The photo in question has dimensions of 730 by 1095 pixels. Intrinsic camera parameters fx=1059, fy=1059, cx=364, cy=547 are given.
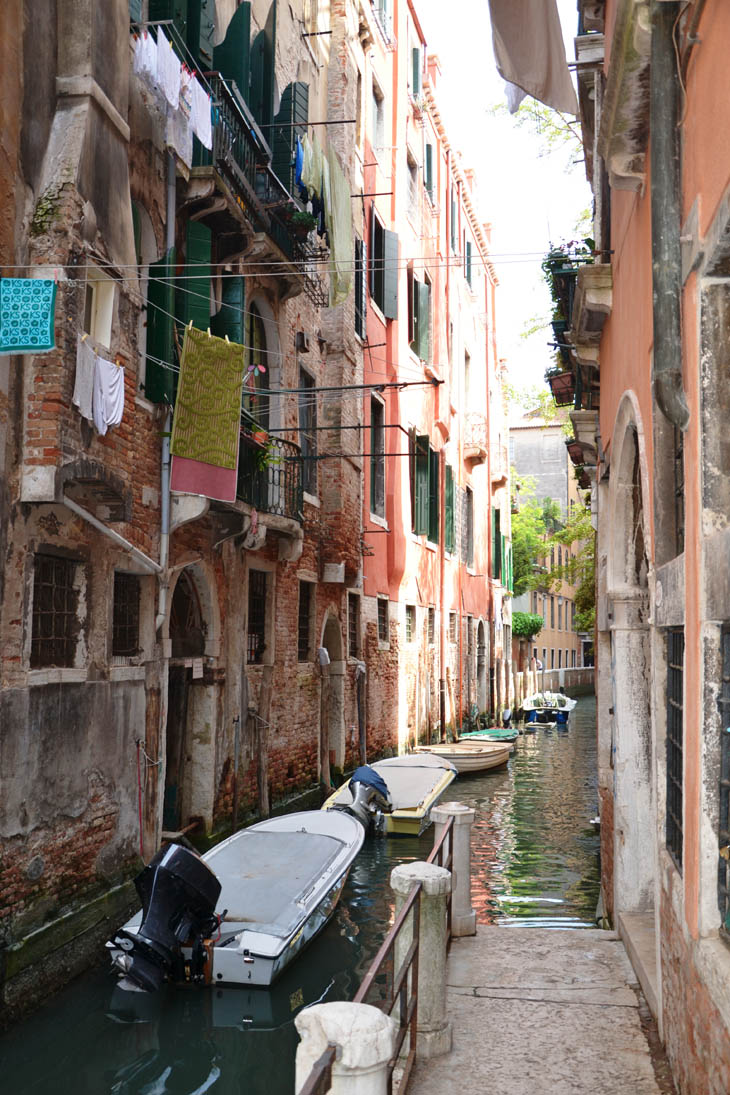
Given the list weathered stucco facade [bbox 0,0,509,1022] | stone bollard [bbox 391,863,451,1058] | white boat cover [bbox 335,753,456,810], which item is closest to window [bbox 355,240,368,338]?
weathered stucco facade [bbox 0,0,509,1022]

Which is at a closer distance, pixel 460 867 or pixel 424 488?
pixel 460 867

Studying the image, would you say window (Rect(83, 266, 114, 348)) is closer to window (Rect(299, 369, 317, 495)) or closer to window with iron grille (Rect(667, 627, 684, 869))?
window with iron grille (Rect(667, 627, 684, 869))

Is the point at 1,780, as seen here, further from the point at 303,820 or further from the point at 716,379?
the point at 716,379

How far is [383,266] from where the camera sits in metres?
18.1

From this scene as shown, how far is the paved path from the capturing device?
179 inches

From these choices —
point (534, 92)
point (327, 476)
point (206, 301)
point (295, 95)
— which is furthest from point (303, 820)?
point (295, 95)

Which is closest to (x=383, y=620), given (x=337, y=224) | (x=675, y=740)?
(x=337, y=224)

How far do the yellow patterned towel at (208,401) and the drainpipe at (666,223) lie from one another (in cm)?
520

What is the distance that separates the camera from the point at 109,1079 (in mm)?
6066

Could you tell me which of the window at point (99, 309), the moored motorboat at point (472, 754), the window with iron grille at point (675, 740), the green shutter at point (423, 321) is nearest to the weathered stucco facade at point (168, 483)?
the window at point (99, 309)

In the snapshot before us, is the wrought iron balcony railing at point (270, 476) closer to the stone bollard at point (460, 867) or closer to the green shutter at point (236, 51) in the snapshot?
the green shutter at point (236, 51)

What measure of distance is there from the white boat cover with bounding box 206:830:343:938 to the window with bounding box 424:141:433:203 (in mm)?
16495

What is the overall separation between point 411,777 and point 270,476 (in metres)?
5.42

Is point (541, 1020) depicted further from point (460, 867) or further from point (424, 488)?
point (424, 488)
